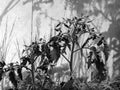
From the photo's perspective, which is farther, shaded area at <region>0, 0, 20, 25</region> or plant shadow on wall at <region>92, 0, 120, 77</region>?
shaded area at <region>0, 0, 20, 25</region>

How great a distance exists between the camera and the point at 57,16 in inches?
88.4

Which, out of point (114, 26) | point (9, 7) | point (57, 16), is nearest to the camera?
point (114, 26)

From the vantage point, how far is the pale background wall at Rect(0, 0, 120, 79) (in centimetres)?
194

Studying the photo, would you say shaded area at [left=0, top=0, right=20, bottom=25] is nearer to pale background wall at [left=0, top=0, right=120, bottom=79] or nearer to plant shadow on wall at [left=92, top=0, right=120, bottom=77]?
pale background wall at [left=0, top=0, right=120, bottom=79]

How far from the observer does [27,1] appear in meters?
2.44

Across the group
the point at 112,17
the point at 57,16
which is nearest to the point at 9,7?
the point at 57,16

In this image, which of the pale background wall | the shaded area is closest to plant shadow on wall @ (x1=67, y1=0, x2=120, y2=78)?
the pale background wall

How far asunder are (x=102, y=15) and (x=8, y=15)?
1091 millimetres

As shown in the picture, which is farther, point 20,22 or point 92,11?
point 20,22

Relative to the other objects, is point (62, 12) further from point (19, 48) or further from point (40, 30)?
point (19, 48)

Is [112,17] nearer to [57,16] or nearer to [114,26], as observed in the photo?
[114,26]

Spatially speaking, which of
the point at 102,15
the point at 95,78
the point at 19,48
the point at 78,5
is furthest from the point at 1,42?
the point at 95,78

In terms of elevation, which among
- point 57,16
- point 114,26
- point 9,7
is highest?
point 9,7

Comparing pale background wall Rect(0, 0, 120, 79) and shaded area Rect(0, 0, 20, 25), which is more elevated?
shaded area Rect(0, 0, 20, 25)
